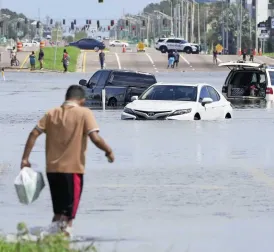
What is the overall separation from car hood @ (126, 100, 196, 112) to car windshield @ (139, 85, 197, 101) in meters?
0.29

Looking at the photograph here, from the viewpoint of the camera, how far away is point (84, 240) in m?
11.9

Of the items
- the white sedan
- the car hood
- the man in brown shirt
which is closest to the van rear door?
the white sedan

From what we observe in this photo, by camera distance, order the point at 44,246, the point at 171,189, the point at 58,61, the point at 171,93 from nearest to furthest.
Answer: the point at 44,246 < the point at 171,189 < the point at 171,93 < the point at 58,61

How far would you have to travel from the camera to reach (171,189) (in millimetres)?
16797

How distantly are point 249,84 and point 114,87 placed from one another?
17.7 ft

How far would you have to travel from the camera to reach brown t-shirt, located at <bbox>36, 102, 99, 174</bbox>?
11.3 meters

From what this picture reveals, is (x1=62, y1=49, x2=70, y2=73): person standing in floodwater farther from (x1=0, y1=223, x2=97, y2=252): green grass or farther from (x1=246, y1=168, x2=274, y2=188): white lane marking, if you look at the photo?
(x1=0, y1=223, x2=97, y2=252): green grass

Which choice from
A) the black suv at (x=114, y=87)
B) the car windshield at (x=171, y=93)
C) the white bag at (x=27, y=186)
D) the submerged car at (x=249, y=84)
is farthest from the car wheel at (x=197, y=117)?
the white bag at (x=27, y=186)

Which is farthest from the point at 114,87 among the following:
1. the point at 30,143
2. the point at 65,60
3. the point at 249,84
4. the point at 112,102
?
the point at 65,60

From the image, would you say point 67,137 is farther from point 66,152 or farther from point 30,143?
point 30,143

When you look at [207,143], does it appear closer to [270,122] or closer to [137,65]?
[270,122]

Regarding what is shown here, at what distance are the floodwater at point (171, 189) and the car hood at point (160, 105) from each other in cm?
59

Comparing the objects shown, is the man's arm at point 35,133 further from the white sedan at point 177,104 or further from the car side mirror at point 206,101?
the car side mirror at point 206,101

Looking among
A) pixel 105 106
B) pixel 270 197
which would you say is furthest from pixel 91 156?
pixel 105 106
